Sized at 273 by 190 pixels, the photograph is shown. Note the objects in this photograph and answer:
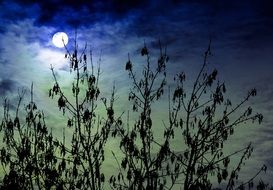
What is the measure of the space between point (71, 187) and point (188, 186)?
3356 millimetres

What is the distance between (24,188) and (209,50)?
6759 mm

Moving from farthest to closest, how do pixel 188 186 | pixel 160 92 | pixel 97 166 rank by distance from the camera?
pixel 160 92
pixel 97 166
pixel 188 186

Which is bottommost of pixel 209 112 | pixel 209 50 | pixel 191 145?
pixel 191 145

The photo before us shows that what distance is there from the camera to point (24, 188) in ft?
47.0

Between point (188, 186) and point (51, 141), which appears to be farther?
point (51, 141)

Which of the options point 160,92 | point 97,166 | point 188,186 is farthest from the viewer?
point 160,92

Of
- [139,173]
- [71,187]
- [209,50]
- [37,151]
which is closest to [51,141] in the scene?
[37,151]

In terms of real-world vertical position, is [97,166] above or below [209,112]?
below

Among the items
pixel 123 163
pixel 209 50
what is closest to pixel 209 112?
pixel 209 50

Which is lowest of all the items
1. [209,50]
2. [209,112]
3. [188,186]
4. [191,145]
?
[188,186]

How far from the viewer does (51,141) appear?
49.9 ft

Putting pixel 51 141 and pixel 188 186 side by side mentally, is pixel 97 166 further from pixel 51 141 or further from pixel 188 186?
pixel 188 186

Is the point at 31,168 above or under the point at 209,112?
under

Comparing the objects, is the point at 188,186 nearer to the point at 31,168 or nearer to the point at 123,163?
the point at 123,163
